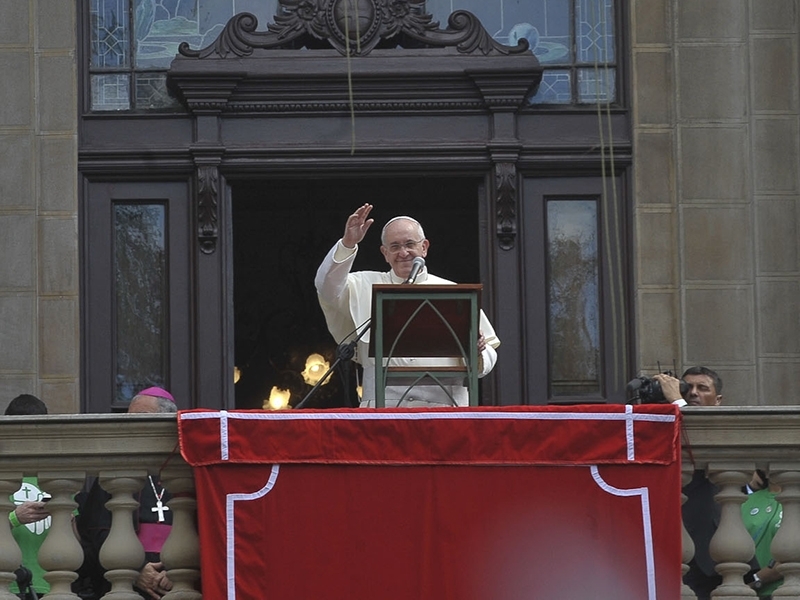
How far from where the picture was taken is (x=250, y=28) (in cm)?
1249

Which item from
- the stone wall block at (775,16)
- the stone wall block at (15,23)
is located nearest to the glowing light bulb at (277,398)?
the stone wall block at (15,23)

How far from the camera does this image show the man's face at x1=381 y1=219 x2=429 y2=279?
29.2 feet

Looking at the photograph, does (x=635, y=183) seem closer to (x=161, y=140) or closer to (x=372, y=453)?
(x=161, y=140)

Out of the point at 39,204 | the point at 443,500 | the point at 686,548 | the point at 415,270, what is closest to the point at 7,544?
the point at 443,500

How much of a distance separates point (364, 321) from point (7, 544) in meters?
2.14

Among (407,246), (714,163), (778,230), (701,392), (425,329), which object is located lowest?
(701,392)

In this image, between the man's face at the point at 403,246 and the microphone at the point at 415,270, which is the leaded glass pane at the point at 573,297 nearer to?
the man's face at the point at 403,246

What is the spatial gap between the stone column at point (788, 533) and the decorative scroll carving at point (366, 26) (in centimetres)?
533

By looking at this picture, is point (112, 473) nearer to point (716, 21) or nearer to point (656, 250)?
point (656, 250)

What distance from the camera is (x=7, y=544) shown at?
7.65 metres

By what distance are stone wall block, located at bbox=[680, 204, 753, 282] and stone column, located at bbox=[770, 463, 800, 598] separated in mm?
4353

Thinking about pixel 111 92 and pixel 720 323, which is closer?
pixel 720 323

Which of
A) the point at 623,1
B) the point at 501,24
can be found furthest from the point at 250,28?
the point at 623,1

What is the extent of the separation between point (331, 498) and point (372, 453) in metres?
0.24
